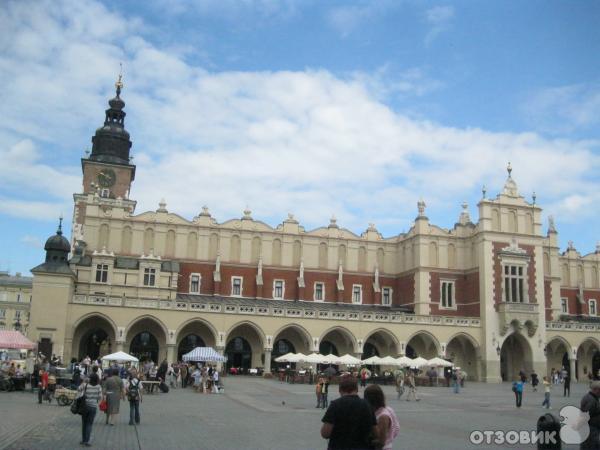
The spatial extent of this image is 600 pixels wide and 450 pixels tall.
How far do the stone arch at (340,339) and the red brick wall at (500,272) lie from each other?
12.5 metres

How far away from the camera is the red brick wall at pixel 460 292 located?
53.8 meters

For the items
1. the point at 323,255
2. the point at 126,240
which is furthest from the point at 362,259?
the point at 126,240

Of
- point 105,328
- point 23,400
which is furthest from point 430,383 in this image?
point 23,400

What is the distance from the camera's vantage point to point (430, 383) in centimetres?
4319

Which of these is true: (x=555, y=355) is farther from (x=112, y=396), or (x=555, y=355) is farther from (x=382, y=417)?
(x=382, y=417)

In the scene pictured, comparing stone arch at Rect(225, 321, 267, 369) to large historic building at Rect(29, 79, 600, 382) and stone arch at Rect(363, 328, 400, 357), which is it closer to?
large historic building at Rect(29, 79, 600, 382)

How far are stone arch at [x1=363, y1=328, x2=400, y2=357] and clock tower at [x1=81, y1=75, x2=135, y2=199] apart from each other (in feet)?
104

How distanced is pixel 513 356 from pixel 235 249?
25001 mm

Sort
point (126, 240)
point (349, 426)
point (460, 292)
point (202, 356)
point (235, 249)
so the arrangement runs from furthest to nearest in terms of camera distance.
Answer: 1. point (460, 292)
2. point (235, 249)
3. point (126, 240)
4. point (202, 356)
5. point (349, 426)

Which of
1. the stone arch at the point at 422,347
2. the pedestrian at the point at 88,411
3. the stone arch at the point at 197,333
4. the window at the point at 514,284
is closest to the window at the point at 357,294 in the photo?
the stone arch at the point at 422,347

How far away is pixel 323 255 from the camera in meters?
56.9

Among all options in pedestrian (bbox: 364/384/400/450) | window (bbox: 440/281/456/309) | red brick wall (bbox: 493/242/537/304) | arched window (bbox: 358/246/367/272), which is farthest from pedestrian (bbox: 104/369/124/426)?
arched window (bbox: 358/246/367/272)

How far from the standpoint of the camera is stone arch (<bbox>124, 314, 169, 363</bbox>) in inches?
1828

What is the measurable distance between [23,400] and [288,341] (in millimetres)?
29042
